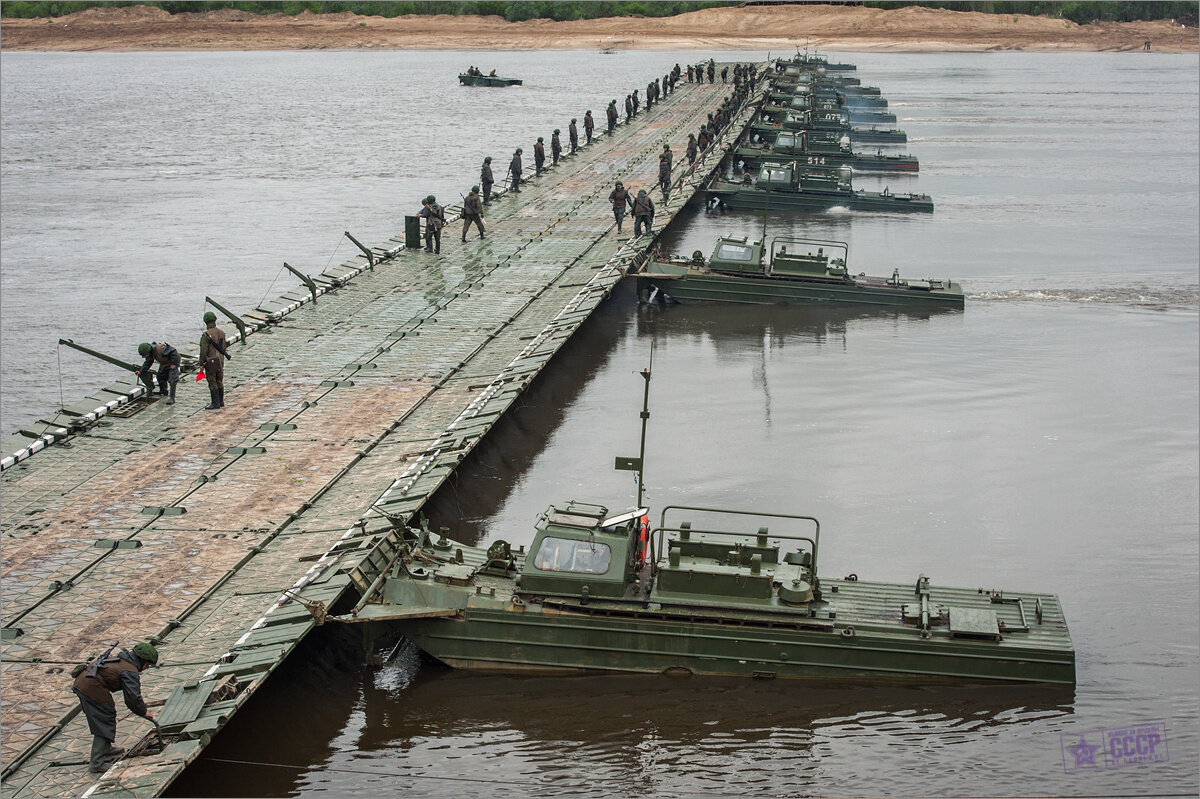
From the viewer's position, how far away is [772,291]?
3538 centimetres

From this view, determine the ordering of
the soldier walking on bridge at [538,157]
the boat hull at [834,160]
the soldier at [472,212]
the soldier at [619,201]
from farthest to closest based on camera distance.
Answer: the boat hull at [834,160] → the soldier walking on bridge at [538,157] → the soldier at [619,201] → the soldier at [472,212]

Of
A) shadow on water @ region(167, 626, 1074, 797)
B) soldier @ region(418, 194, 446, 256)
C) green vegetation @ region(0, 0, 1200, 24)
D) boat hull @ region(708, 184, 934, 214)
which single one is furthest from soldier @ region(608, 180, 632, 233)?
green vegetation @ region(0, 0, 1200, 24)

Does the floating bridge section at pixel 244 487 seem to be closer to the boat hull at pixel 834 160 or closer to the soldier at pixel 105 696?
the soldier at pixel 105 696

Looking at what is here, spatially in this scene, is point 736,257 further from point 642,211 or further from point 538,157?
point 538,157

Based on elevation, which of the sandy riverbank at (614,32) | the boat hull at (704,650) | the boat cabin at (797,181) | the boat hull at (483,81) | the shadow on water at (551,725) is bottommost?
the shadow on water at (551,725)

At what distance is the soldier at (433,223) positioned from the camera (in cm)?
3544

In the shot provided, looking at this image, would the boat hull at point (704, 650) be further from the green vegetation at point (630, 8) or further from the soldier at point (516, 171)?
the green vegetation at point (630, 8)

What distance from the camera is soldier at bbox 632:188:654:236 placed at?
1463 inches

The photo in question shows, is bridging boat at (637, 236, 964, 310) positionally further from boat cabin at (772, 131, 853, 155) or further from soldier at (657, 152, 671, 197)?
boat cabin at (772, 131, 853, 155)

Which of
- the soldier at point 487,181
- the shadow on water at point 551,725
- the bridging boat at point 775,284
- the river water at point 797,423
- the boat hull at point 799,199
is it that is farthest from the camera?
the boat hull at point 799,199

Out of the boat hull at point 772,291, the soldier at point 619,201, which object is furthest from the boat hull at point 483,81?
the boat hull at point 772,291

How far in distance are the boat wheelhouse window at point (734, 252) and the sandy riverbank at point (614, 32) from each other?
8056 centimetres

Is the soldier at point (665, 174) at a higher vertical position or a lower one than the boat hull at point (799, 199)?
higher

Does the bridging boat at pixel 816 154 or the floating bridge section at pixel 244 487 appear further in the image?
the bridging boat at pixel 816 154
